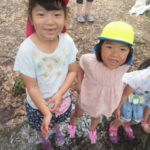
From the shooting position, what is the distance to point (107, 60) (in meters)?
1.80

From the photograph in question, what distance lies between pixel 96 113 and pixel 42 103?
72cm

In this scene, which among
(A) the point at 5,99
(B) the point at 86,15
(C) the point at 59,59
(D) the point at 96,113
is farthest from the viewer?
(B) the point at 86,15

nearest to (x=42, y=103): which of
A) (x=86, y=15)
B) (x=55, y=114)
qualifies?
(x=55, y=114)

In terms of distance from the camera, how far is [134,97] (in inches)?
90.9

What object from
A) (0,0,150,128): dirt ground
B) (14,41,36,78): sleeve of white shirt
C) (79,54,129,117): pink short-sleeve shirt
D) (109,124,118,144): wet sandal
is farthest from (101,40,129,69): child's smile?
(0,0,150,128): dirt ground

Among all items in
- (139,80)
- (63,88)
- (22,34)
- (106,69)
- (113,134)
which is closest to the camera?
(63,88)

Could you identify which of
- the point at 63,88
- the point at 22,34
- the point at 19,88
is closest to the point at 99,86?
the point at 63,88

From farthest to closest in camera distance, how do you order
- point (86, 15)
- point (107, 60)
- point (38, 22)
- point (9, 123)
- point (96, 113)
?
point (86, 15), point (9, 123), point (96, 113), point (107, 60), point (38, 22)

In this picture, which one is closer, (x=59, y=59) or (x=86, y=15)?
(x=59, y=59)

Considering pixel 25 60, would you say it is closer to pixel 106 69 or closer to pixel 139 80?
pixel 106 69

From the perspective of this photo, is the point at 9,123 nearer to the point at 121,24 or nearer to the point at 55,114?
the point at 55,114

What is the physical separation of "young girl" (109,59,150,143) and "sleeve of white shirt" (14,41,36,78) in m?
1.05

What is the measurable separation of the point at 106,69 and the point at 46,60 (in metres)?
0.62

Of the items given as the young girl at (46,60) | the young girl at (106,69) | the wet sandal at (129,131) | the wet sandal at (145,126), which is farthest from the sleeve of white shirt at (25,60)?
the wet sandal at (145,126)
